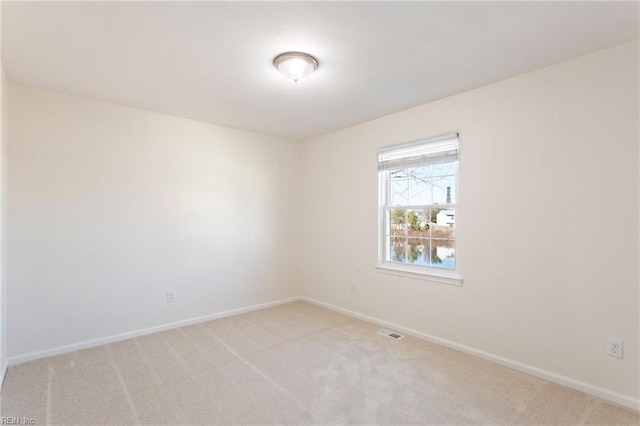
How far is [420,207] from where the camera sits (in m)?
3.54

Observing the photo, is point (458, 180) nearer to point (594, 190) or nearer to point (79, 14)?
point (594, 190)

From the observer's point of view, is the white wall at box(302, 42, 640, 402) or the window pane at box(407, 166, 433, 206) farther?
the window pane at box(407, 166, 433, 206)

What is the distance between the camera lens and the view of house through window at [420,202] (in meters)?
3.29

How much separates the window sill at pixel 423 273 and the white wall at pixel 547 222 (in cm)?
6

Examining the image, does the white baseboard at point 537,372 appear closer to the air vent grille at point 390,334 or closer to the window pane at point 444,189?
the air vent grille at point 390,334

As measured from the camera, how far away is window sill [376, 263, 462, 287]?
3.15 m

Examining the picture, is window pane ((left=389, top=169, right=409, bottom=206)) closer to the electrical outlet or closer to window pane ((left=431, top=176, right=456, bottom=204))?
window pane ((left=431, top=176, right=456, bottom=204))

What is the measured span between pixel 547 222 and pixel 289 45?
2408 millimetres

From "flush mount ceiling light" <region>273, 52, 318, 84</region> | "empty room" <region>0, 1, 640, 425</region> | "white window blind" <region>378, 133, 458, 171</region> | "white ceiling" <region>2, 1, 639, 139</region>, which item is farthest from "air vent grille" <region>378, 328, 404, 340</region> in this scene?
"flush mount ceiling light" <region>273, 52, 318, 84</region>

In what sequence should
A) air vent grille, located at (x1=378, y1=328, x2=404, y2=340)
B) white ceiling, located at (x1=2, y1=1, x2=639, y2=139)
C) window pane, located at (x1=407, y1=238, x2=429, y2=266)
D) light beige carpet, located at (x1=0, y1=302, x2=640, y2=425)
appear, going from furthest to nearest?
window pane, located at (x1=407, y1=238, x2=429, y2=266) < air vent grille, located at (x1=378, y1=328, x2=404, y2=340) < light beige carpet, located at (x1=0, y1=302, x2=640, y2=425) < white ceiling, located at (x1=2, y1=1, x2=639, y2=139)

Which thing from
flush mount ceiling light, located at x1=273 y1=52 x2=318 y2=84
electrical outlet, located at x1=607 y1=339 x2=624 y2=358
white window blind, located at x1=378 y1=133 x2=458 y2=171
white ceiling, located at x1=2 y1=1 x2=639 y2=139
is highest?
white ceiling, located at x1=2 y1=1 x2=639 y2=139

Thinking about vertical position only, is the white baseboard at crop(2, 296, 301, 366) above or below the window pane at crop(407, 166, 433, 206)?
below

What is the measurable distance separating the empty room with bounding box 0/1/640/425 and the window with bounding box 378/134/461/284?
25 millimetres

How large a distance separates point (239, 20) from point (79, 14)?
0.94 meters
